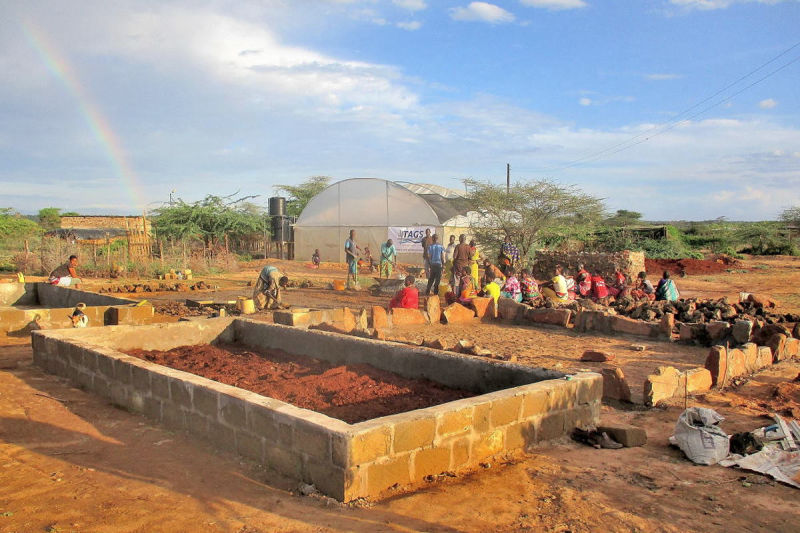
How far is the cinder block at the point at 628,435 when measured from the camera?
4926mm

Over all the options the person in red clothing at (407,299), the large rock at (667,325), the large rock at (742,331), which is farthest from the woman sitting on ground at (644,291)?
the person in red clothing at (407,299)

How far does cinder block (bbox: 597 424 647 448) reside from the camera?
4926 mm

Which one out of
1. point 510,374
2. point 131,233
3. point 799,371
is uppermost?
point 131,233

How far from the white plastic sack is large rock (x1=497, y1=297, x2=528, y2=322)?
7.06 meters

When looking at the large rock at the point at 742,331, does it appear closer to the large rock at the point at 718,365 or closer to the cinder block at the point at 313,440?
the large rock at the point at 718,365

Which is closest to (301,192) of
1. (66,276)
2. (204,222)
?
(204,222)

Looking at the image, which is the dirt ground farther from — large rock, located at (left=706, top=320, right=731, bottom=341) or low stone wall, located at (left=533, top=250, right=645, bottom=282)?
low stone wall, located at (left=533, top=250, right=645, bottom=282)

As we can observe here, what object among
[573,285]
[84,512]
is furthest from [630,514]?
[573,285]

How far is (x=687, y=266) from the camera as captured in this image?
86.0ft

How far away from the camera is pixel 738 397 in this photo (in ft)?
21.3

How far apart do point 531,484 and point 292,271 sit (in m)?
23.0

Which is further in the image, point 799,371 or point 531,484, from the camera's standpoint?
point 799,371

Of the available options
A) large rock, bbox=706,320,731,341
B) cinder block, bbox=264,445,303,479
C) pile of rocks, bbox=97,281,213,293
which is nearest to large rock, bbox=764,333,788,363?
large rock, bbox=706,320,731,341

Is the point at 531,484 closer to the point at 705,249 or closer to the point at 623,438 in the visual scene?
the point at 623,438
